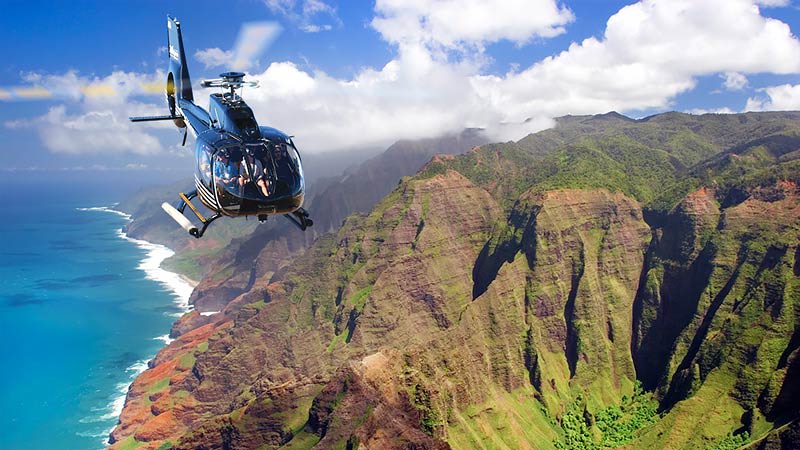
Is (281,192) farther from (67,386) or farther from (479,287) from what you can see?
(67,386)

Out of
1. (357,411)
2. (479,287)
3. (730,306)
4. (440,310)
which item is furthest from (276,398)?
(730,306)

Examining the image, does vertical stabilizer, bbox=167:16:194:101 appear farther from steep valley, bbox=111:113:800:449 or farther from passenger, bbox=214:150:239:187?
steep valley, bbox=111:113:800:449

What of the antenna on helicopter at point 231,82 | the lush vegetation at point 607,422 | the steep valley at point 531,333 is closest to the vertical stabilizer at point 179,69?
the antenna on helicopter at point 231,82

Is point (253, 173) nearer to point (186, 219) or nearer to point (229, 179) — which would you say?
point (229, 179)

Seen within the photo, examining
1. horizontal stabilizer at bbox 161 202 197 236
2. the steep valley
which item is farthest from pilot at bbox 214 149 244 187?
the steep valley

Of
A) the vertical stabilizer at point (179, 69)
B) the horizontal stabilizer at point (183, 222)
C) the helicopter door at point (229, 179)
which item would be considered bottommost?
the horizontal stabilizer at point (183, 222)

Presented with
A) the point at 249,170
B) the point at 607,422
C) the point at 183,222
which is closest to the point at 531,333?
the point at 607,422

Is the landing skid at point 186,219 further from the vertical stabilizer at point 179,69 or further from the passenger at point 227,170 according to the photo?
the vertical stabilizer at point 179,69
